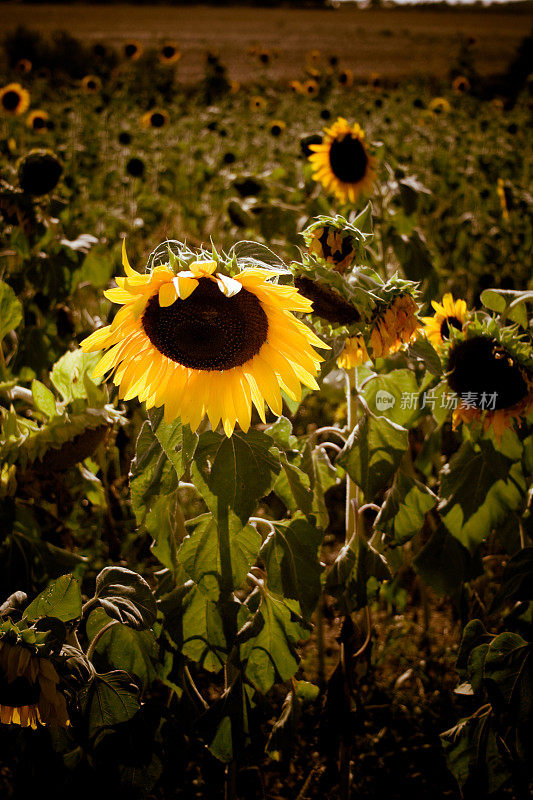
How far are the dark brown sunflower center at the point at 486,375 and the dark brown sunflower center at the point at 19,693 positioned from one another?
931mm

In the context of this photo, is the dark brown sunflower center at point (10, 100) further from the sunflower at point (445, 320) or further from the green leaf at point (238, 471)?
the green leaf at point (238, 471)

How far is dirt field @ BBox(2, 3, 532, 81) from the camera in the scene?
68.9 feet

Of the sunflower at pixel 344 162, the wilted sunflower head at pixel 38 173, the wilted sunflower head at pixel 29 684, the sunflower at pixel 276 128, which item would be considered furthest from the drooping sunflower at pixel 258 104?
the wilted sunflower head at pixel 29 684

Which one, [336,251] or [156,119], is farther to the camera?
[156,119]

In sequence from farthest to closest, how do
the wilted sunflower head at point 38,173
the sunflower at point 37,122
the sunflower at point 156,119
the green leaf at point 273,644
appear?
the sunflower at point 156,119 < the sunflower at point 37,122 < the wilted sunflower head at point 38,173 < the green leaf at point 273,644

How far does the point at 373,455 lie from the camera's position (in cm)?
118

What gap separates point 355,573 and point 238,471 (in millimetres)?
463

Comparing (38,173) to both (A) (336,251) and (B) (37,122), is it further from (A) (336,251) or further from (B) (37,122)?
(B) (37,122)

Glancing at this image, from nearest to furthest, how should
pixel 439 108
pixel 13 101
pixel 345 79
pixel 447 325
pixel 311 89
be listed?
pixel 447 325 → pixel 13 101 → pixel 439 108 → pixel 311 89 → pixel 345 79

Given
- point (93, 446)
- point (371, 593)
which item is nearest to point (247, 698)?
point (371, 593)

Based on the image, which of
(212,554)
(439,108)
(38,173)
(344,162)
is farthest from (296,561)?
(439,108)

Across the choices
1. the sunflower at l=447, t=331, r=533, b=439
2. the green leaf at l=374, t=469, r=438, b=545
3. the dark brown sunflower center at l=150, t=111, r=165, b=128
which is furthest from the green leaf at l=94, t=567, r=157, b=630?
the dark brown sunflower center at l=150, t=111, r=165, b=128

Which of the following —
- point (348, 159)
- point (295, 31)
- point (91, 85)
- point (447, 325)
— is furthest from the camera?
point (295, 31)

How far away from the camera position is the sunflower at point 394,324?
1082 millimetres
